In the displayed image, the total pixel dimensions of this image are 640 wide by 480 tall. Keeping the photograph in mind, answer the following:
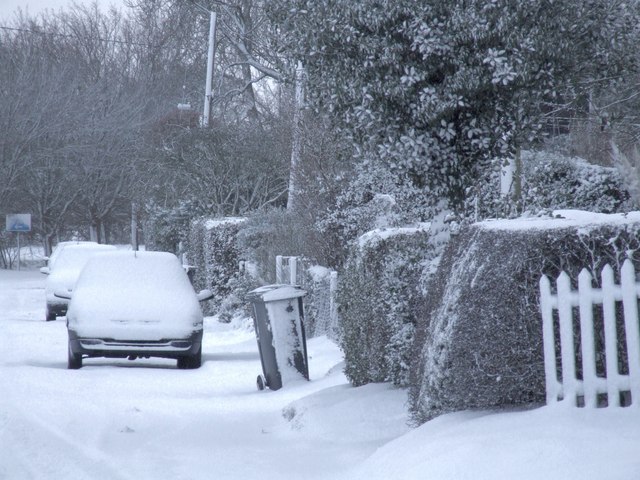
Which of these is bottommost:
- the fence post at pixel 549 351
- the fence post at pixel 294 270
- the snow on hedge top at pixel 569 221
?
the fence post at pixel 549 351

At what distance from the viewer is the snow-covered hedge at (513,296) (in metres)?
6.90

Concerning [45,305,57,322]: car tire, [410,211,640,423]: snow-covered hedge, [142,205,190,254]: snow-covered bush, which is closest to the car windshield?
[45,305,57,322]: car tire

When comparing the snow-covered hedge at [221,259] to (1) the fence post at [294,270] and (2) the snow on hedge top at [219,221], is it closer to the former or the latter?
(2) the snow on hedge top at [219,221]

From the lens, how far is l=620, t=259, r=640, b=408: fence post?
6.56 meters

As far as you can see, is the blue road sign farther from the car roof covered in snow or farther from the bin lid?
the bin lid

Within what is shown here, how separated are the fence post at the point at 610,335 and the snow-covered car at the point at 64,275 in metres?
17.1

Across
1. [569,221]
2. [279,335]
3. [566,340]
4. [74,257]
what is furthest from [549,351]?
[74,257]

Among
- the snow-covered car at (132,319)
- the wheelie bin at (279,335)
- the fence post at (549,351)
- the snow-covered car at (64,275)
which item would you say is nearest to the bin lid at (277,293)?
the wheelie bin at (279,335)

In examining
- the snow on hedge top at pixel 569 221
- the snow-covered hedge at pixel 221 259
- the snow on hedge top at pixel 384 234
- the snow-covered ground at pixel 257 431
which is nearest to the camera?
the snow-covered ground at pixel 257 431

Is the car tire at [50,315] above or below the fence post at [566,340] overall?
below

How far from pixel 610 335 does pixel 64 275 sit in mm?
19537

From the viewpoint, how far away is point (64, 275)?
981 inches

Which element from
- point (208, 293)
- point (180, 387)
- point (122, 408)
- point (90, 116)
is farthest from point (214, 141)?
point (90, 116)

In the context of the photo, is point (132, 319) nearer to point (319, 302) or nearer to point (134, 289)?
point (134, 289)
